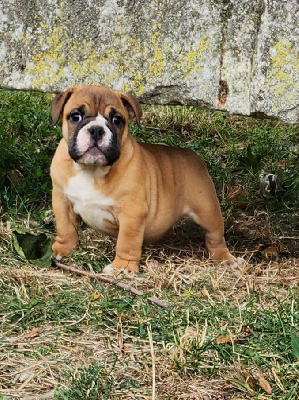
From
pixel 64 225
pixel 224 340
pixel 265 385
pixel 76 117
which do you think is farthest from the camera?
pixel 64 225

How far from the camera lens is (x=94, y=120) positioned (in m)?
3.91

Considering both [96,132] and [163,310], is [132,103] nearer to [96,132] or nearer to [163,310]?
[96,132]

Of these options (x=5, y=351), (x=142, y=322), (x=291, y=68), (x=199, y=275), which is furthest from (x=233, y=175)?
(x=5, y=351)

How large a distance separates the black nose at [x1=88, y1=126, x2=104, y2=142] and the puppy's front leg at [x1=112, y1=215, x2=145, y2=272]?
1.68 ft

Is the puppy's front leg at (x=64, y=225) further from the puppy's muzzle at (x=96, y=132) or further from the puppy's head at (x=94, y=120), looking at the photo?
the puppy's muzzle at (x=96, y=132)

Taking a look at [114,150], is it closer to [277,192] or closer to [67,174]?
[67,174]

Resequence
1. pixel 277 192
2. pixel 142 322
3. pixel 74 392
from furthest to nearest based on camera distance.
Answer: pixel 277 192 < pixel 142 322 < pixel 74 392

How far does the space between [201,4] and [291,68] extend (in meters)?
0.52

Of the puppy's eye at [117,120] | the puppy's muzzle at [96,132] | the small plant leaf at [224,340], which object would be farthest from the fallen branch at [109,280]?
the puppy's eye at [117,120]

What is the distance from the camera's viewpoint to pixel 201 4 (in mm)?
3496

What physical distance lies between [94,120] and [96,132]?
0.10 metres

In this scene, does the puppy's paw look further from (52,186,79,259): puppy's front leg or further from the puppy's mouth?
the puppy's mouth

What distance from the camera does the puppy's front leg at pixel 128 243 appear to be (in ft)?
13.5

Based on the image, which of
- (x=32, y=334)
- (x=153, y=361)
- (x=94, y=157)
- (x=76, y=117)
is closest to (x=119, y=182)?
(x=94, y=157)
